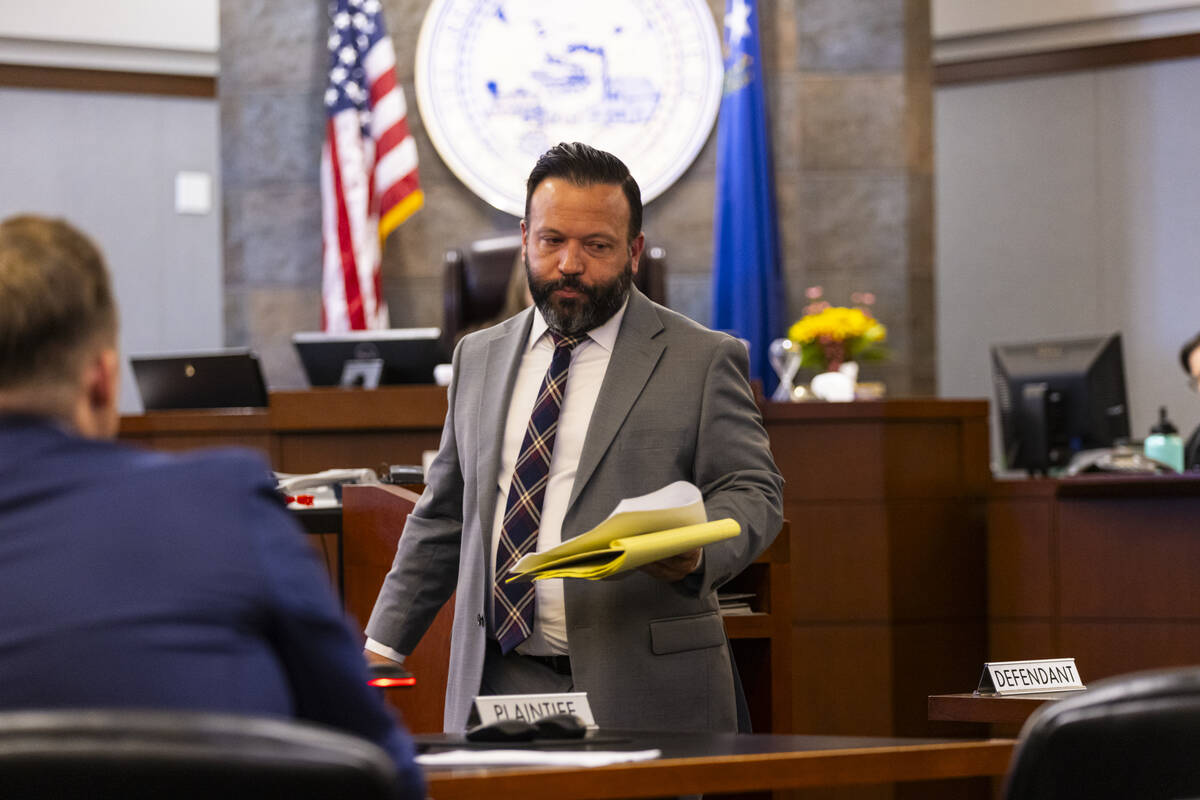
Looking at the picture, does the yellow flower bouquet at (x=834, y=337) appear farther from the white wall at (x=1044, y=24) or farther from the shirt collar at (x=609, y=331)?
the shirt collar at (x=609, y=331)

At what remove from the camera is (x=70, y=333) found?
3.71 feet

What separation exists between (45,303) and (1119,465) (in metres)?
4.01

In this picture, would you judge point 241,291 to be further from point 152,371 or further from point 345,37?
point 152,371

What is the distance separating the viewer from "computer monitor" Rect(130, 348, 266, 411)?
4.56m

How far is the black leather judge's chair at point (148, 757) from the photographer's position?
2.93 ft

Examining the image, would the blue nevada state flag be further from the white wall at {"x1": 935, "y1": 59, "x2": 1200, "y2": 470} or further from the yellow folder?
the yellow folder

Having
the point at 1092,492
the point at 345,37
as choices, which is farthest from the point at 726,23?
the point at 1092,492

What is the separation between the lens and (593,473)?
2.16 m

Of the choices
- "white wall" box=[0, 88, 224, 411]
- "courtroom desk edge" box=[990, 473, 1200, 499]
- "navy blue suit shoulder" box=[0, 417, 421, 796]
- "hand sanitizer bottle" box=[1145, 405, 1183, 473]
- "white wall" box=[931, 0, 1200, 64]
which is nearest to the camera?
"navy blue suit shoulder" box=[0, 417, 421, 796]

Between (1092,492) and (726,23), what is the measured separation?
3.46 m

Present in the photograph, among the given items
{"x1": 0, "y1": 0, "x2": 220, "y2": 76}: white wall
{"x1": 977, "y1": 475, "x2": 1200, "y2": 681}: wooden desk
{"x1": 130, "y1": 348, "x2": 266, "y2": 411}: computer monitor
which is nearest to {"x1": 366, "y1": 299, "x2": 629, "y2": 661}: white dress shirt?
{"x1": 130, "y1": 348, "x2": 266, "y2": 411}: computer monitor

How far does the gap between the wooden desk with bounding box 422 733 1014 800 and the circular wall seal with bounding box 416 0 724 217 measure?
5756 mm

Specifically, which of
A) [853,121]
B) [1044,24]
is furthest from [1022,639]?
[1044,24]

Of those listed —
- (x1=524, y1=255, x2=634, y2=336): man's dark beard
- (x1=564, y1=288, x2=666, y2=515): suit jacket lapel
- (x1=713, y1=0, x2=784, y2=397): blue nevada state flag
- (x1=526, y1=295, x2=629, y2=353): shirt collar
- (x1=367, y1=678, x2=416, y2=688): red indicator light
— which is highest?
(x1=713, y1=0, x2=784, y2=397): blue nevada state flag
